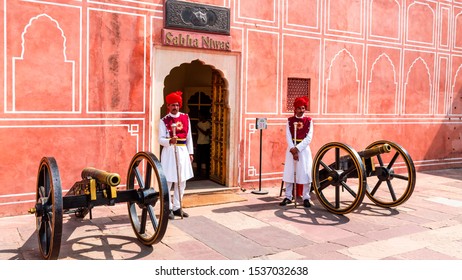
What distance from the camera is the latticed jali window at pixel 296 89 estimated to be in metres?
8.76

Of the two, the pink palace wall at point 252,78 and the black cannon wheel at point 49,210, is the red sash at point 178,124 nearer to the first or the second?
the pink palace wall at point 252,78

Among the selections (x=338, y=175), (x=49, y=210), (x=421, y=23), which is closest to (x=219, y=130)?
(x=338, y=175)

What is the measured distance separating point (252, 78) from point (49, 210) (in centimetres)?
480

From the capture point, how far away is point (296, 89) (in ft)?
29.0

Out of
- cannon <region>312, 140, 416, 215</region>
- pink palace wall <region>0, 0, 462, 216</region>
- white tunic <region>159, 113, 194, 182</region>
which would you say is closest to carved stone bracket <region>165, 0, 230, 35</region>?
pink palace wall <region>0, 0, 462, 216</region>

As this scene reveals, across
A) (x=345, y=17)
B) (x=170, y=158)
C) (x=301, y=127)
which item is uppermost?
(x=345, y=17)

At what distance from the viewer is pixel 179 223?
5.93 metres

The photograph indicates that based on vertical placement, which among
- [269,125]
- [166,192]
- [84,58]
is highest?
Answer: [84,58]

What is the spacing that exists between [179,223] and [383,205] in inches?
126

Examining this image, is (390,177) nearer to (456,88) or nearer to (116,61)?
(116,61)

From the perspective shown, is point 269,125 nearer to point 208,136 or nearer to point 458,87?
point 208,136

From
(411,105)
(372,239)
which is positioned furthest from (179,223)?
(411,105)

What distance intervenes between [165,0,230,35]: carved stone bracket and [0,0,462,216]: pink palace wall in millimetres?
149

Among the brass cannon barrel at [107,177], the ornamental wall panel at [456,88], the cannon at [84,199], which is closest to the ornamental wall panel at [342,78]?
the ornamental wall panel at [456,88]
